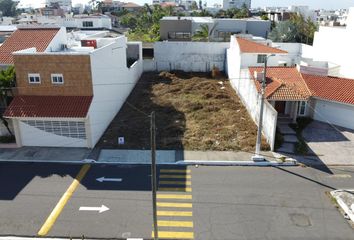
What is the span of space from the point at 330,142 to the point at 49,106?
20.0 m

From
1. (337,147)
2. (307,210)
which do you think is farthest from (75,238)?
(337,147)

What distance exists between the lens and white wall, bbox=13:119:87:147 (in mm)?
23812

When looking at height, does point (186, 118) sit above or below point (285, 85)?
below

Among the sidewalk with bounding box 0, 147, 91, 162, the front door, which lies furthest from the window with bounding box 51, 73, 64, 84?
the front door

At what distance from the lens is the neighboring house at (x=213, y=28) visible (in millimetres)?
57950

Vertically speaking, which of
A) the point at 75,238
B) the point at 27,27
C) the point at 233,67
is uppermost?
the point at 27,27

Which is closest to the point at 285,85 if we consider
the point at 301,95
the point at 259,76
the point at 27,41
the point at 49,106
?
the point at 301,95

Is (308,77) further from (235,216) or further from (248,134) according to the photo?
(235,216)

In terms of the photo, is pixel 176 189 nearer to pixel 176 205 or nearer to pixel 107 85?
pixel 176 205

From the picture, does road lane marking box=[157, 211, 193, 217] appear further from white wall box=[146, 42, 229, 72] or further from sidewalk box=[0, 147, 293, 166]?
white wall box=[146, 42, 229, 72]

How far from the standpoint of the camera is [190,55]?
45406 millimetres

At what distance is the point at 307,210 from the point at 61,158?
1517 cm

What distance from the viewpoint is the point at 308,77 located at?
29703mm

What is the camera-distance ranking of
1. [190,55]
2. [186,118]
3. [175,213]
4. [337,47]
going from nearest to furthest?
[175,213] < [186,118] < [337,47] < [190,55]
